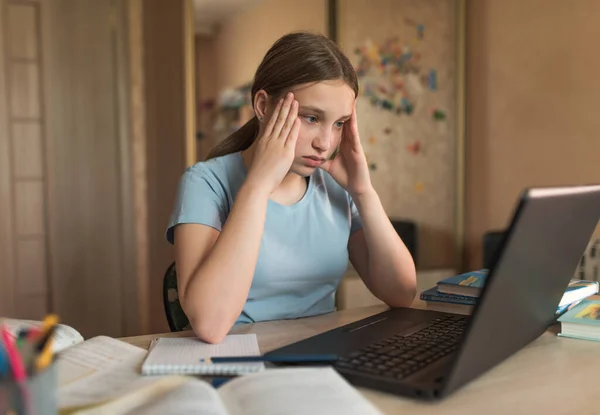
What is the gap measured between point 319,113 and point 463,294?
48cm

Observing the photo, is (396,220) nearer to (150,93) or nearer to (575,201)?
(150,93)

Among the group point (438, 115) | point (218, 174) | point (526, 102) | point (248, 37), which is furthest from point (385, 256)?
point (438, 115)

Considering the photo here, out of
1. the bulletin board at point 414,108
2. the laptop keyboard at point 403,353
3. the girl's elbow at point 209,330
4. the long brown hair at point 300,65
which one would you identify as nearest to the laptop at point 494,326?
the laptop keyboard at point 403,353

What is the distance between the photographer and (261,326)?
1.17 meters

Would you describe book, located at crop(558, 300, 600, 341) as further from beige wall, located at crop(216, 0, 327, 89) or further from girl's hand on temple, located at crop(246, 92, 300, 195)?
beige wall, located at crop(216, 0, 327, 89)

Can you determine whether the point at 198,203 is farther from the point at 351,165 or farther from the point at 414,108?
the point at 414,108

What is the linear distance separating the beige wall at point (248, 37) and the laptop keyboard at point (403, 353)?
2175mm

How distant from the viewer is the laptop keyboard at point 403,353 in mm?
829

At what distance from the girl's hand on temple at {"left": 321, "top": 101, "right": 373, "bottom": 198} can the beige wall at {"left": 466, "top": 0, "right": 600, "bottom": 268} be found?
5.70 ft

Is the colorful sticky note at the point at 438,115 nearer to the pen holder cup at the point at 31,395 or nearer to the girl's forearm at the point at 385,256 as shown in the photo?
the girl's forearm at the point at 385,256

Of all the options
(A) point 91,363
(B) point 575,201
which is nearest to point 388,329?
(B) point 575,201

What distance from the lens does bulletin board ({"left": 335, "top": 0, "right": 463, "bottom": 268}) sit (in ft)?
10.4

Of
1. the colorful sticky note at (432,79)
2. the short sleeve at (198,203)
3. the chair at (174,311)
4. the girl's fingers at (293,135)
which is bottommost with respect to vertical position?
the chair at (174,311)

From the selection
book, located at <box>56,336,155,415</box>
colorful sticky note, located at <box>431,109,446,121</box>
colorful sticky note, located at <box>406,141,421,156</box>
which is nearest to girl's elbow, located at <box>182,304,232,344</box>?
book, located at <box>56,336,155,415</box>
